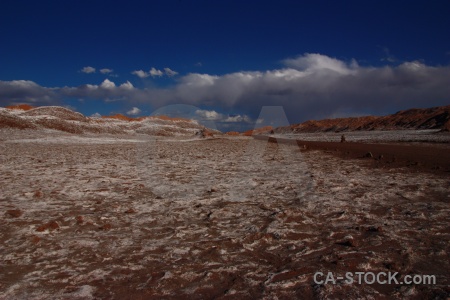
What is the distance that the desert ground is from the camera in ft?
10.6

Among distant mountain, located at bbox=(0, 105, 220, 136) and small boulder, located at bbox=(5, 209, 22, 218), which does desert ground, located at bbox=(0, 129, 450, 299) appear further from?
distant mountain, located at bbox=(0, 105, 220, 136)

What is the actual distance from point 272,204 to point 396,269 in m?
3.13

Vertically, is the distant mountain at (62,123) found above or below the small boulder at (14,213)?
above

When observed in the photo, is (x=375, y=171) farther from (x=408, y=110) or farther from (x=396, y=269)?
(x=408, y=110)

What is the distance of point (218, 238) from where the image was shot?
4.59 meters

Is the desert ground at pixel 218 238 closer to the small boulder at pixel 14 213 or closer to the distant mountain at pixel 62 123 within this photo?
the small boulder at pixel 14 213

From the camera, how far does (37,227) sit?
4.95 metres

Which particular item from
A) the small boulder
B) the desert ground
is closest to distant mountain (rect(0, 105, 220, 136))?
the small boulder

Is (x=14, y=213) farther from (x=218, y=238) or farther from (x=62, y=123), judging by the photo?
(x=62, y=123)

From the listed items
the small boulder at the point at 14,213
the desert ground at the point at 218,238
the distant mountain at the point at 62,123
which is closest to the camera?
the desert ground at the point at 218,238

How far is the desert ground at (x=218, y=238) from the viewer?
323 cm

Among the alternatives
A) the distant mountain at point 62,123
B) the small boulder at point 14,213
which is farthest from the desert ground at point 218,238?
the distant mountain at point 62,123

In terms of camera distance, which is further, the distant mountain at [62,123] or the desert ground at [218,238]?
the distant mountain at [62,123]

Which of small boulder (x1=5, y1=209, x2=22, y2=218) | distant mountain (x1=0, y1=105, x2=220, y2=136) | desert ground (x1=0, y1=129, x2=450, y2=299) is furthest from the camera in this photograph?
distant mountain (x1=0, y1=105, x2=220, y2=136)
